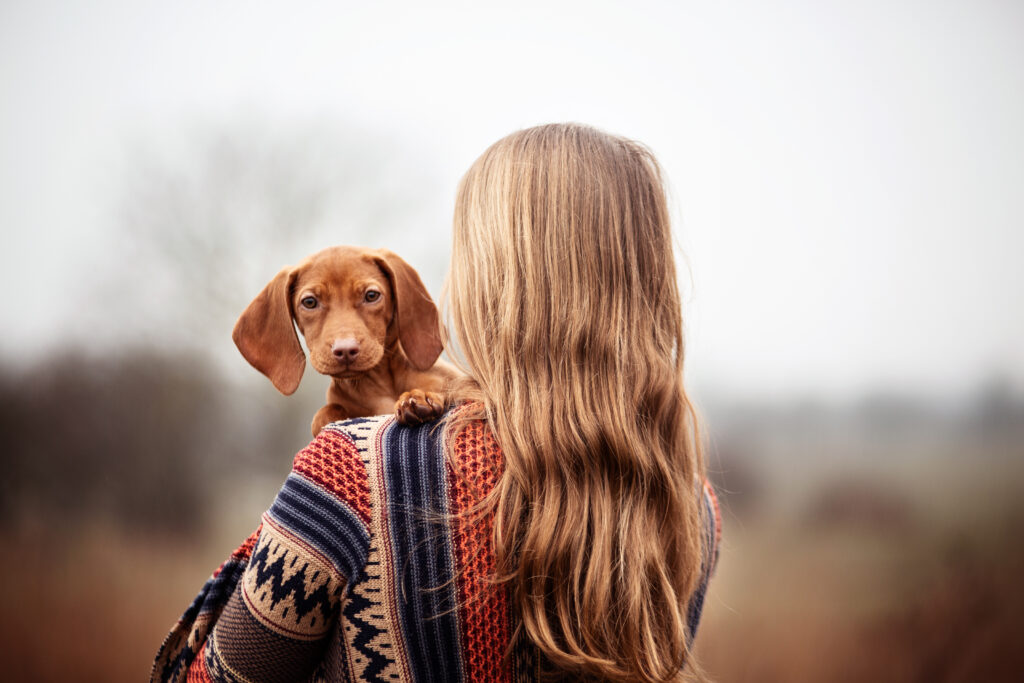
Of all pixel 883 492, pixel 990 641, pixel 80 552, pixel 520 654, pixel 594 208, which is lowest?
pixel 990 641

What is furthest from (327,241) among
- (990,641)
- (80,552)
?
(990,641)

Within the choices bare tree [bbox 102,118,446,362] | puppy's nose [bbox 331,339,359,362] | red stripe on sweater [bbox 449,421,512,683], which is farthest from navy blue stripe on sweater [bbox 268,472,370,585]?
bare tree [bbox 102,118,446,362]

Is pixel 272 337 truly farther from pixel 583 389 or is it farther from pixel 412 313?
pixel 583 389

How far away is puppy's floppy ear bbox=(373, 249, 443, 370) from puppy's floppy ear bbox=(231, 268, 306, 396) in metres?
0.21

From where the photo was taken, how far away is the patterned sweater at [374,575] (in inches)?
32.0

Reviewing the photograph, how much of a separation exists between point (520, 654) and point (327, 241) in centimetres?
154

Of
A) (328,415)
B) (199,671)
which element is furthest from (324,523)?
(328,415)

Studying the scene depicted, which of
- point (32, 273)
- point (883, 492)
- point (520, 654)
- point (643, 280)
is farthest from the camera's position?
point (883, 492)

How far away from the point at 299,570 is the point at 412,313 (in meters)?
0.64

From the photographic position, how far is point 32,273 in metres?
2.03

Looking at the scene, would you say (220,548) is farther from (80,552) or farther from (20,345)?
(20,345)

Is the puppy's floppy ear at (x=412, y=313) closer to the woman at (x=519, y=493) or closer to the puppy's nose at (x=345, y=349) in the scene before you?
the puppy's nose at (x=345, y=349)

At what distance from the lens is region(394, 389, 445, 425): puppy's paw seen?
923 mm

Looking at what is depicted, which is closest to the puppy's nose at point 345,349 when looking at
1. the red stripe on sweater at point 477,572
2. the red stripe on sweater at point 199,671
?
the red stripe on sweater at point 477,572
